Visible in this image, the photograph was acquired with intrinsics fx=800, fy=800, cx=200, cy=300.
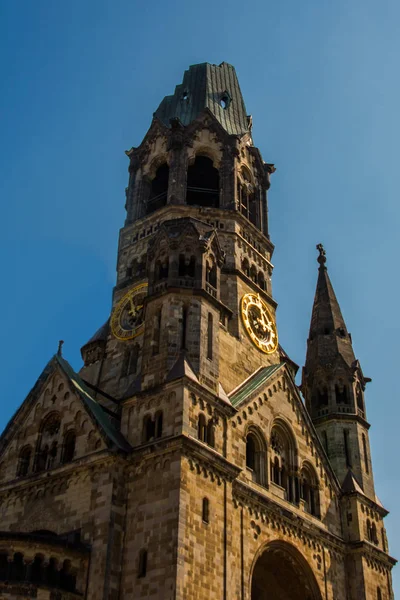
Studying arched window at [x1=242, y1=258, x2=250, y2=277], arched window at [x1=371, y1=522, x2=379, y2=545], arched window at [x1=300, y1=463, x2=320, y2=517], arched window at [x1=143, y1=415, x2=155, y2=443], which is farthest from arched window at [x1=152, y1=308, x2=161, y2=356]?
arched window at [x1=371, y1=522, x2=379, y2=545]

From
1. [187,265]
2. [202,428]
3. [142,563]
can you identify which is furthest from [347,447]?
[142,563]

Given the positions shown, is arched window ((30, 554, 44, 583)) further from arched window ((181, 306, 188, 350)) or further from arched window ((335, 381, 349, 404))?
arched window ((335, 381, 349, 404))

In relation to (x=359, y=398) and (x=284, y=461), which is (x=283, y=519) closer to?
(x=284, y=461)

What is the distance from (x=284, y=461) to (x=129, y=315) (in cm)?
1126

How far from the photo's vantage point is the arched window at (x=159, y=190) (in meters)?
48.2

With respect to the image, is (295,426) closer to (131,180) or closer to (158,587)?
(158,587)

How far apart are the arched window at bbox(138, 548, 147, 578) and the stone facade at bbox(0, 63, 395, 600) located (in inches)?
1.9

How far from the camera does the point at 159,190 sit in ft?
162

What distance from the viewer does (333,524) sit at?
1548 inches

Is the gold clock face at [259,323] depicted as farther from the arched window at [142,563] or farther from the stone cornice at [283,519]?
the arched window at [142,563]

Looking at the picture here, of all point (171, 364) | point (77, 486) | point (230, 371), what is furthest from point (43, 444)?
point (230, 371)

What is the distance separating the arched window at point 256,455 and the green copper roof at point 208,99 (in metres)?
22.1

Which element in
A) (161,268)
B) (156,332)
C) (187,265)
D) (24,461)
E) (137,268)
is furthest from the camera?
(137,268)

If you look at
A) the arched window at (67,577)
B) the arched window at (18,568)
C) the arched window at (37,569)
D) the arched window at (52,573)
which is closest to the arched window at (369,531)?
the arched window at (67,577)
